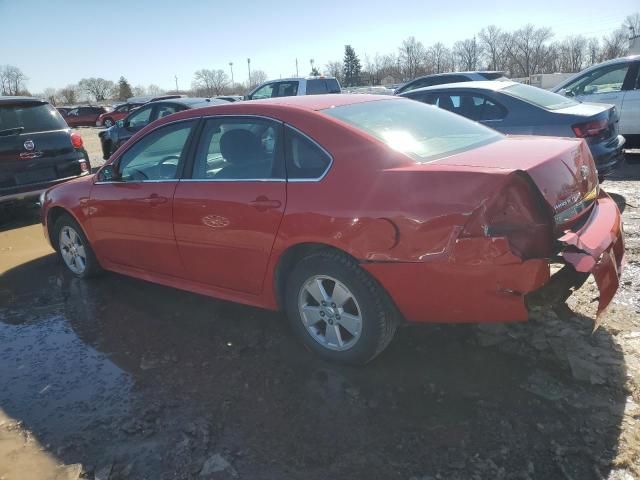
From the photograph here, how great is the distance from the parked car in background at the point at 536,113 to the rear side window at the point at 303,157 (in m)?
4.30

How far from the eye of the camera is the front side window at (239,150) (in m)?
3.37

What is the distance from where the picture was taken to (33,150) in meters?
7.31

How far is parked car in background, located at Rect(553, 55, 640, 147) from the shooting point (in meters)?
8.48

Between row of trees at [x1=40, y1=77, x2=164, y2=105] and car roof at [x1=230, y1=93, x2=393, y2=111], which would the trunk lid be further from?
row of trees at [x1=40, y1=77, x2=164, y2=105]

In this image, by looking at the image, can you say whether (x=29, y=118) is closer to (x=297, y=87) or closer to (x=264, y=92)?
(x=297, y=87)

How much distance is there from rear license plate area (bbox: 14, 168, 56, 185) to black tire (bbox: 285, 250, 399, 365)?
5657 millimetres

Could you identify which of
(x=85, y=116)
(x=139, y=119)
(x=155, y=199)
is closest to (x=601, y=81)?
(x=155, y=199)

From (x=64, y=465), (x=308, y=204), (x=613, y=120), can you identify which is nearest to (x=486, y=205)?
(x=308, y=204)

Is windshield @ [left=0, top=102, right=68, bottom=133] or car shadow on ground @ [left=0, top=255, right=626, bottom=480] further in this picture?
windshield @ [left=0, top=102, right=68, bottom=133]

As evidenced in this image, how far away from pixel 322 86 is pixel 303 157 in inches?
466

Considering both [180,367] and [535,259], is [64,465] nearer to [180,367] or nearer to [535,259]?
[180,367]

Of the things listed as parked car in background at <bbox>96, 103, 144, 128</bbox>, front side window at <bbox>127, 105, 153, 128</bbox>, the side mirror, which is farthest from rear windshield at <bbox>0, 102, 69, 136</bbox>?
parked car in background at <bbox>96, 103, 144, 128</bbox>

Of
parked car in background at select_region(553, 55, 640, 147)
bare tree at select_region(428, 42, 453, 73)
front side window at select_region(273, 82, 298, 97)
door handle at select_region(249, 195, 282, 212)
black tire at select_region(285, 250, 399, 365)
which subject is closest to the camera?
black tire at select_region(285, 250, 399, 365)

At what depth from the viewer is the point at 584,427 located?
2541 millimetres
